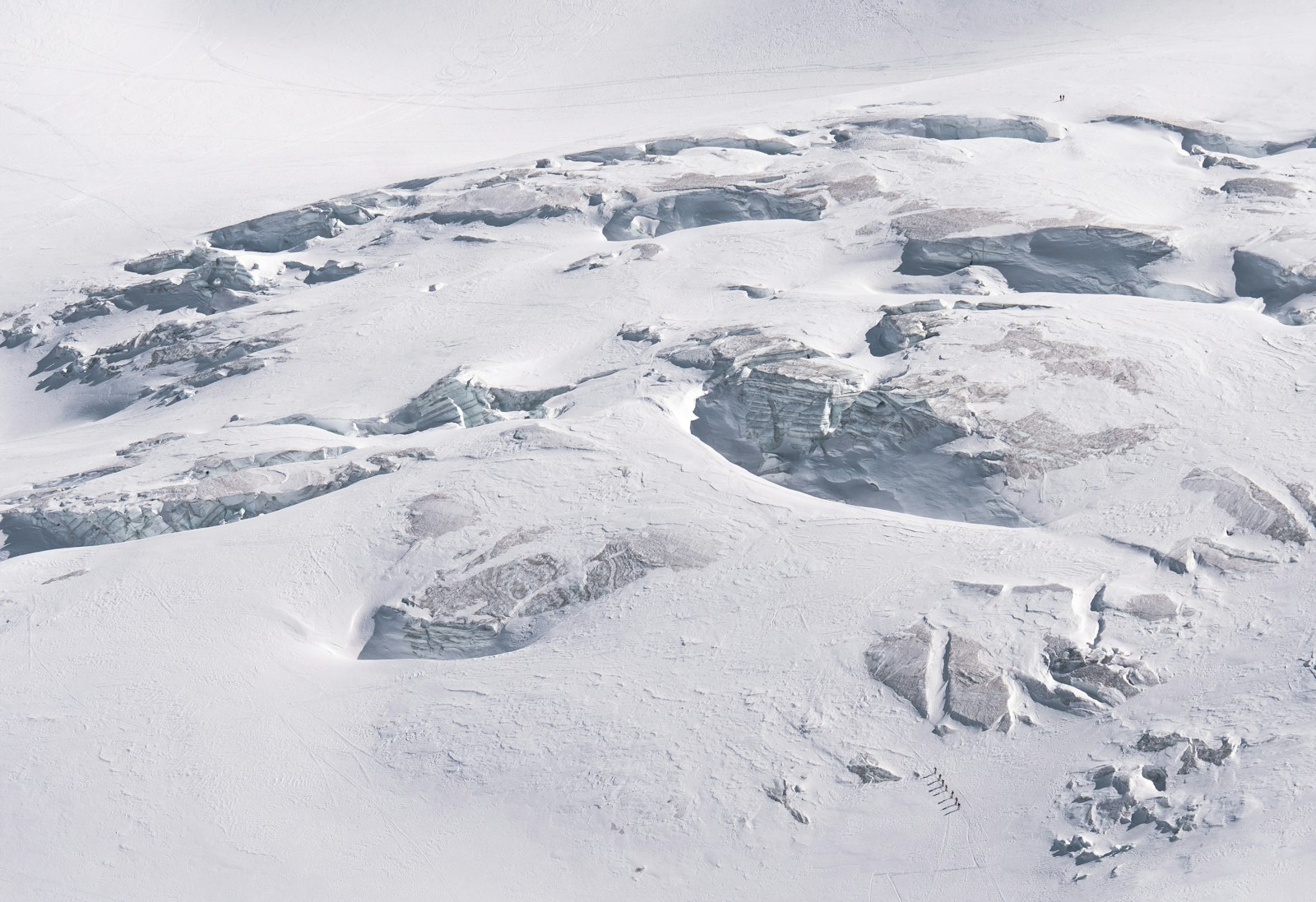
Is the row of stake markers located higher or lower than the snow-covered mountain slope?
lower

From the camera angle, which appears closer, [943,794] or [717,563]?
[943,794]

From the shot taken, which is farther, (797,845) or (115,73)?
(115,73)

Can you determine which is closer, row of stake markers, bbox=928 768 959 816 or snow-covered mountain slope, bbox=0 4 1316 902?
row of stake markers, bbox=928 768 959 816

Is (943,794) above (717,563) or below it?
below

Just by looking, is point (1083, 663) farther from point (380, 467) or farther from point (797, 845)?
point (380, 467)

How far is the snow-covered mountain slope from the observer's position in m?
11.2

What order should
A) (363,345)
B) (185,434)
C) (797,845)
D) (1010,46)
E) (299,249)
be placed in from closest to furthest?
(797,845) → (185,434) → (363,345) → (299,249) → (1010,46)

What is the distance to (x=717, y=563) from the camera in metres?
14.2

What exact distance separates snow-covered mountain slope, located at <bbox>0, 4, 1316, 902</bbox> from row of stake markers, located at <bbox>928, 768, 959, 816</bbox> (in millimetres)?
68

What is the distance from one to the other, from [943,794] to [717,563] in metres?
4.25

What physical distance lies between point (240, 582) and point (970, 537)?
32.9ft

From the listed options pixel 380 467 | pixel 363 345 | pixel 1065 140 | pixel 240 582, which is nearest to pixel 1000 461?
pixel 380 467

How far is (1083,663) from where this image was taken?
1193 centimetres

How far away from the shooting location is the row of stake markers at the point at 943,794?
11078 mm
